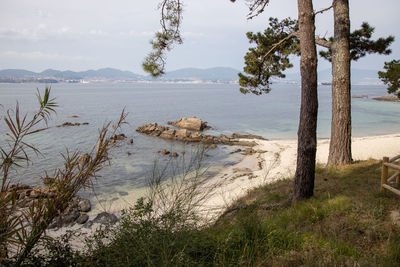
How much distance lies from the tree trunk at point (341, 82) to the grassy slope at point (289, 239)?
2495 mm

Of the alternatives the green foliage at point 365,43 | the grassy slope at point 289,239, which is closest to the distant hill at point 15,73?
the green foliage at point 365,43

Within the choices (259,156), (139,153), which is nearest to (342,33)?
(259,156)

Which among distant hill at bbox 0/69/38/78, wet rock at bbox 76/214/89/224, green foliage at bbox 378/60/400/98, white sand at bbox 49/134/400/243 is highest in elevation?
distant hill at bbox 0/69/38/78

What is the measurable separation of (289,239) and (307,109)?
3.40 meters

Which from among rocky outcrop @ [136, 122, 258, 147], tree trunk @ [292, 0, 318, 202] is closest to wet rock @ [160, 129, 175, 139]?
rocky outcrop @ [136, 122, 258, 147]

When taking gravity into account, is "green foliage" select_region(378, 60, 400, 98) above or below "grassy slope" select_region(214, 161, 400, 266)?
above

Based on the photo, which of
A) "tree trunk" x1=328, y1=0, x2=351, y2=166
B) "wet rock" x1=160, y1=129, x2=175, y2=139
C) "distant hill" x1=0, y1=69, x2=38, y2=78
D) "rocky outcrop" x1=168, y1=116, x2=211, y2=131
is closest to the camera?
"tree trunk" x1=328, y1=0, x2=351, y2=166

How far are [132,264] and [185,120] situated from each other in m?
29.0

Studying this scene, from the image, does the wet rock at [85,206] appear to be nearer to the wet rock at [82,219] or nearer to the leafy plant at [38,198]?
the wet rock at [82,219]

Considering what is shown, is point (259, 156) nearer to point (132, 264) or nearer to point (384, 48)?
point (384, 48)

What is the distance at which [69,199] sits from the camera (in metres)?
2.80

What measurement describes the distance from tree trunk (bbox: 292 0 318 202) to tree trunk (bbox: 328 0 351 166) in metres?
3.30

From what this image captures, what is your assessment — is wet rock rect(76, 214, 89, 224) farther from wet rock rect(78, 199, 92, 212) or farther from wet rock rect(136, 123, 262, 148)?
wet rock rect(136, 123, 262, 148)

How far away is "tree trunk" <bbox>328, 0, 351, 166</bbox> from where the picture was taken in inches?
363
